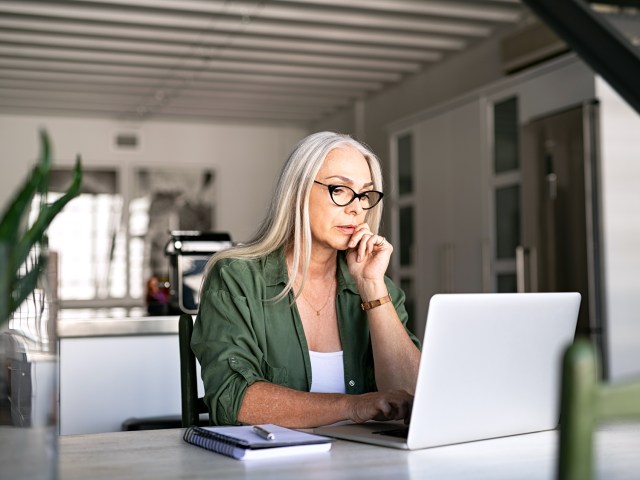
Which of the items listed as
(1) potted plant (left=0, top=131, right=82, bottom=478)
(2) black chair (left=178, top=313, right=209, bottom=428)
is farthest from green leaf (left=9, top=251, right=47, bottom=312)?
(2) black chair (left=178, top=313, right=209, bottom=428)

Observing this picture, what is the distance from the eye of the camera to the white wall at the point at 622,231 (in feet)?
15.1

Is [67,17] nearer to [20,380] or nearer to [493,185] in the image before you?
[493,185]

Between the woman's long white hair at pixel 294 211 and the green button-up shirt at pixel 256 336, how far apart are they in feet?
0.10

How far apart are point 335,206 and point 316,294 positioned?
21 cm

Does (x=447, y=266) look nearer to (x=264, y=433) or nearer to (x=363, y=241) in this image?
(x=363, y=241)

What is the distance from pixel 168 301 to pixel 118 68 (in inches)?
213

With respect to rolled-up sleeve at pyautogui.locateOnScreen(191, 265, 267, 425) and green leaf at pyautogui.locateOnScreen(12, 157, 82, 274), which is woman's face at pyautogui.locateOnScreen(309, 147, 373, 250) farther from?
green leaf at pyautogui.locateOnScreen(12, 157, 82, 274)

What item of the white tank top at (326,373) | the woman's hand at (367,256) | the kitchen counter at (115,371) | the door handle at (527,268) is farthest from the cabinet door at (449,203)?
the white tank top at (326,373)

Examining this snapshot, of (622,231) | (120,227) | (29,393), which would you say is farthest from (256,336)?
(120,227)

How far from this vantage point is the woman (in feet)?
6.41

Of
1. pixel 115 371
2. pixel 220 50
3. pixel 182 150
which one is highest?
pixel 220 50

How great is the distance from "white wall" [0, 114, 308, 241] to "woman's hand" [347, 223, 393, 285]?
828 cm

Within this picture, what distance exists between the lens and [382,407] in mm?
1615

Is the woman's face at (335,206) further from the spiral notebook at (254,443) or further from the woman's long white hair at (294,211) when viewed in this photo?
the spiral notebook at (254,443)
